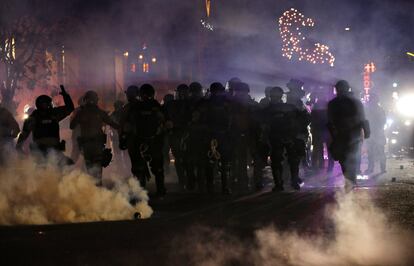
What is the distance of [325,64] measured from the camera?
29.5 m

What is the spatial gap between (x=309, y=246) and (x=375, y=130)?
7685mm

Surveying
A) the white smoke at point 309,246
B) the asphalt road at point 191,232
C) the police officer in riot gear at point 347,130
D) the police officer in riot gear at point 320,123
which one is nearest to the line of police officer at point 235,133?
the police officer in riot gear at point 347,130

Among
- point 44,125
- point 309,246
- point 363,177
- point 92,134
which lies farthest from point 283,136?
→ point 309,246

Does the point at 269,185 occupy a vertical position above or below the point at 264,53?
below

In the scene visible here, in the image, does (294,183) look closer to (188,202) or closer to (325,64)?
(188,202)

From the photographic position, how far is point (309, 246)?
201 inches

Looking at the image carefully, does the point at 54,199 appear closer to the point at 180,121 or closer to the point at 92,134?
the point at 92,134

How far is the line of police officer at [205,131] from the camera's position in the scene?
8.45 metres

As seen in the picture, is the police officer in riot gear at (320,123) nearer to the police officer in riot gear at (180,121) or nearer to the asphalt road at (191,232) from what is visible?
the police officer in riot gear at (180,121)

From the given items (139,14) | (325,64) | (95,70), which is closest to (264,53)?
(325,64)

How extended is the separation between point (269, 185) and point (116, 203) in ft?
14.3

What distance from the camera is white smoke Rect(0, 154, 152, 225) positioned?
232 inches

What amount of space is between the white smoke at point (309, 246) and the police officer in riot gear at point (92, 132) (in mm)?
3353

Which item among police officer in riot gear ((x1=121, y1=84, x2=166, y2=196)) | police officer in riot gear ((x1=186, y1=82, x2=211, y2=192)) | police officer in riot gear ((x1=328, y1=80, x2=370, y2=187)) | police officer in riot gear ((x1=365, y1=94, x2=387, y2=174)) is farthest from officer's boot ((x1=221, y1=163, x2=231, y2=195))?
police officer in riot gear ((x1=365, y1=94, x2=387, y2=174))
